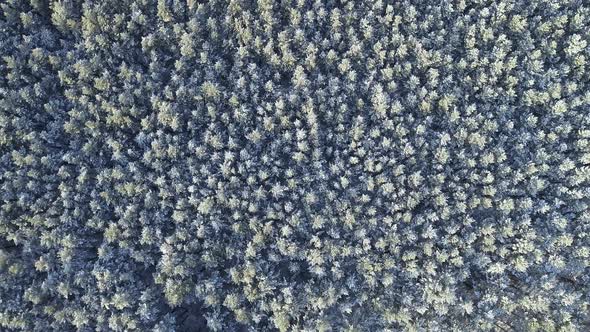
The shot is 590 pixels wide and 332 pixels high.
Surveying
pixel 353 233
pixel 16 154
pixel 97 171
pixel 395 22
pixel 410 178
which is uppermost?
pixel 395 22

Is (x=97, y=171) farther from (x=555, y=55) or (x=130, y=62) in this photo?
(x=555, y=55)

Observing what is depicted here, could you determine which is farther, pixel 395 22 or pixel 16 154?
pixel 395 22

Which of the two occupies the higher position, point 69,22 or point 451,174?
point 69,22

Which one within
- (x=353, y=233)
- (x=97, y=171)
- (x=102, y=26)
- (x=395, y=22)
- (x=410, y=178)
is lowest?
(x=353, y=233)

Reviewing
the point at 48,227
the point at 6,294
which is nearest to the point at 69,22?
the point at 48,227

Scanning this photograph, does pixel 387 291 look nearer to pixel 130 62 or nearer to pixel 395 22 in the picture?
pixel 395 22

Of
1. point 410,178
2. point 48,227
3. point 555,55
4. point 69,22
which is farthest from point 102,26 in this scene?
point 555,55
